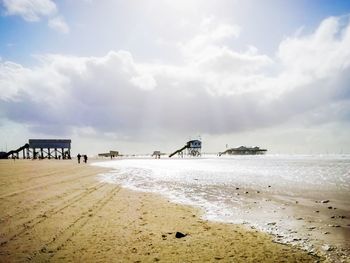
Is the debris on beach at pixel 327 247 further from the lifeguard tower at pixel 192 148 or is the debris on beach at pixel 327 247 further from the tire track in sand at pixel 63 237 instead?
the lifeguard tower at pixel 192 148

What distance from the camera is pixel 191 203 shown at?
48.8 ft

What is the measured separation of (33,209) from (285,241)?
963 centimetres

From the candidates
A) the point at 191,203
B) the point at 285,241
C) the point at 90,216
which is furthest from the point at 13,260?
the point at 191,203

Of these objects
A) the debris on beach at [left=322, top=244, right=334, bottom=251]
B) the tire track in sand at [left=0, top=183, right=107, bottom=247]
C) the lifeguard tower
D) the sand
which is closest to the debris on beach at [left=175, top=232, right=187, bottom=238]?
the sand

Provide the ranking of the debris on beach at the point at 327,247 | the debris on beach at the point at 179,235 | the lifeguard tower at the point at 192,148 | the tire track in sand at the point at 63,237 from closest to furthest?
1. the tire track in sand at the point at 63,237
2. the debris on beach at the point at 327,247
3. the debris on beach at the point at 179,235
4. the lifeguard tower at the point at 192,148

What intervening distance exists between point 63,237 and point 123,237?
1661 millimetres

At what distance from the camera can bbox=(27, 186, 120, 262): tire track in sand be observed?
696cm

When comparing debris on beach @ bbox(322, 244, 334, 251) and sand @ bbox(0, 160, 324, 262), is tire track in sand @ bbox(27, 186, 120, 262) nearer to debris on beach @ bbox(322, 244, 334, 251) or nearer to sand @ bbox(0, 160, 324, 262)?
sand @ bbox(0, 160, 324, 262)

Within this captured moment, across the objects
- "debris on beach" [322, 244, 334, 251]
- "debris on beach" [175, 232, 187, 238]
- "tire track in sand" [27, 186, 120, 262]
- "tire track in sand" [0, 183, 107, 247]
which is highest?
"tire track in sand" [0, 183, 107, 247]

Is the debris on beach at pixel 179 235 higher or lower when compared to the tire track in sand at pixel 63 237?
lower

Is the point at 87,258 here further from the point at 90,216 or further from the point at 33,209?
the point at 33,209

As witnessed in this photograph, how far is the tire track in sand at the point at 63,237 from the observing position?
6.96 meters

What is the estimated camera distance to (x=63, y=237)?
8.42 meters

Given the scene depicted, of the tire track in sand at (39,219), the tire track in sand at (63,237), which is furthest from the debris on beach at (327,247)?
the tire track in sand at (39,219)
